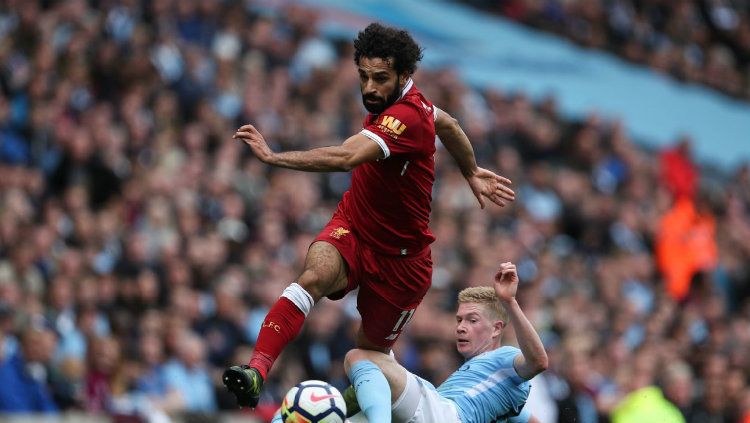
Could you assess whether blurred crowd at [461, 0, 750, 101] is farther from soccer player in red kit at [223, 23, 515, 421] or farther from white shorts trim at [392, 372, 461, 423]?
white shorts trim at [392, 372, 461, 423]

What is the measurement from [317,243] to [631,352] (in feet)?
28.4

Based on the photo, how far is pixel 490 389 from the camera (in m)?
8.34

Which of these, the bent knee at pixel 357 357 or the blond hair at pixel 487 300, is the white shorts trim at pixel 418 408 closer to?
the bent knee at pixel 357 357

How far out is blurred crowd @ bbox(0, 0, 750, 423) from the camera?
11766 mm

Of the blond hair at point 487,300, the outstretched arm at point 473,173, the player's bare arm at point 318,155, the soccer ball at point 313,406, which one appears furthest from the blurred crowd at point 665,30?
the soccer ball at point 313,406

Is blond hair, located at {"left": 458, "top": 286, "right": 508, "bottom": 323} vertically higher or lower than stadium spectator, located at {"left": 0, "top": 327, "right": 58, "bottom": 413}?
higher

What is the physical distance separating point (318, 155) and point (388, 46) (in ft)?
2.55

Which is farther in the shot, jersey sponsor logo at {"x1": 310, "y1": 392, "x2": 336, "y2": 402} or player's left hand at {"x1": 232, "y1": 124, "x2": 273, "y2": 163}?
jersey sponsor logo at {"x1": 310, "y1": 392, "x2": 336, "y2": 402}

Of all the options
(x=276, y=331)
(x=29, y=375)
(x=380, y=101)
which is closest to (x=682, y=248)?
(x=29, y=375)

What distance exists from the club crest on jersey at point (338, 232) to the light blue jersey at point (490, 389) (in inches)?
50.3

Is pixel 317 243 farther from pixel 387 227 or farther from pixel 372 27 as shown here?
pixel 372 27

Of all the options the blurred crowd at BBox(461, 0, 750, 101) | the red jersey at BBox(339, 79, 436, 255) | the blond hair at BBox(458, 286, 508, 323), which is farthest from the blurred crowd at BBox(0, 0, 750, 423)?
the blurred crowd at BBox(461, 0, 750, 101)

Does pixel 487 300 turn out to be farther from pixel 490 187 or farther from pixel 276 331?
pixel 276 331

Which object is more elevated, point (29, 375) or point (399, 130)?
point (399, 130)
